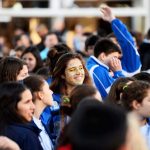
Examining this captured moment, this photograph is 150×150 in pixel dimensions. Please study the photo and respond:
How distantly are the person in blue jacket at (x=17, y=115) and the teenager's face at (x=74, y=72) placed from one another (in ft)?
5.23

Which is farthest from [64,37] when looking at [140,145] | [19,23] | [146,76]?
[140,145]

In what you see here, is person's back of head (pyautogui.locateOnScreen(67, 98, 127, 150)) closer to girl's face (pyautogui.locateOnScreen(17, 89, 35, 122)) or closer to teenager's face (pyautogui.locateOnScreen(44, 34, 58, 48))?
girl's face (pyautogui.locateOnScreen(17, 89, 35, 122))

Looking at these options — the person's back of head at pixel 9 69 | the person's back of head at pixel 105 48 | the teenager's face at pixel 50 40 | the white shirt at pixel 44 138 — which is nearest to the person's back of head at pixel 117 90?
the white shirt at pixel 44 138

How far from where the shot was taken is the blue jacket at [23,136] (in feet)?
16.9

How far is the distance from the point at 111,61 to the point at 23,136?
9.05 ft

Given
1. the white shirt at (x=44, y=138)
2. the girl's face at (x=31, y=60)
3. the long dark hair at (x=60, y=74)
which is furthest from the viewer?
the girl's face at (x=31, y=60)

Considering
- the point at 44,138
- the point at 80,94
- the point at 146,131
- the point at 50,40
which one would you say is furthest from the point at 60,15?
the point at 80,94

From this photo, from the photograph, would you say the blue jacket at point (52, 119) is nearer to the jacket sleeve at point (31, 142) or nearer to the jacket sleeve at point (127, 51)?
the jacket sleeve at point (31, 142)

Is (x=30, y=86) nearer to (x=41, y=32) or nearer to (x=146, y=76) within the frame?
(x=146, y=76)

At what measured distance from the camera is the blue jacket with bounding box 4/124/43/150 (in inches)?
203

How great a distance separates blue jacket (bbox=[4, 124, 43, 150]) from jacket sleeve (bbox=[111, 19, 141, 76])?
10.8 ft

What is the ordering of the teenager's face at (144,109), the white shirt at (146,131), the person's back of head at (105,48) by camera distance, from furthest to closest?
the person's back of head at (105,48) < the teenager's face at (144,109) < the white shirt at (146,131)

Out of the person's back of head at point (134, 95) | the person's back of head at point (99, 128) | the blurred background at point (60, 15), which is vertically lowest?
the blurred background at point (60, 15)

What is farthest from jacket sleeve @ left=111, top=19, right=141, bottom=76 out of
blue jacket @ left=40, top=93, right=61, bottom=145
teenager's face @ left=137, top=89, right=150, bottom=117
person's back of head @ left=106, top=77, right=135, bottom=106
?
teenager's face @ left=137, top=89, right=150, bottom=117
